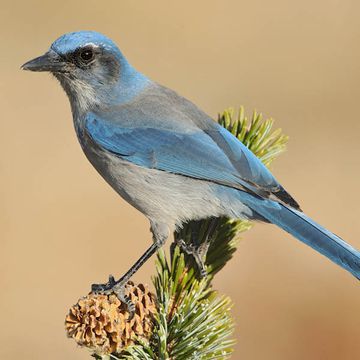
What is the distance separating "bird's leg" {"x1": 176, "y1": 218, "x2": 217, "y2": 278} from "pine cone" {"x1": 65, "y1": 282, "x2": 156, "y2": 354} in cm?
39

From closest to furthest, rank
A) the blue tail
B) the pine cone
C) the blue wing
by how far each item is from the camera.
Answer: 1. the pine cone
2. the blue tail
3. the blue wing

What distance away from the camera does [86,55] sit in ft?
12.6

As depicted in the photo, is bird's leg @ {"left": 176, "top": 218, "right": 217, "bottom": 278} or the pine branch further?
bird's leg @ {"left": 176, "top": 218, "right": 217, "bottom": 278}

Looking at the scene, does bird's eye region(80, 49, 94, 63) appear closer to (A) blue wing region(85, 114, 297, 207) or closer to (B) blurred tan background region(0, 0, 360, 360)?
(A) blue wing region(85, 114, 297, 207)

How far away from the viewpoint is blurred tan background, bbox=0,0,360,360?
5.26 meters

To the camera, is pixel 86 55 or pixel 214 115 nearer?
pixel 86 55

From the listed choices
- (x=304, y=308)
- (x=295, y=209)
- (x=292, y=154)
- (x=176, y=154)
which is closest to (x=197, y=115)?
(x=176, y=154)

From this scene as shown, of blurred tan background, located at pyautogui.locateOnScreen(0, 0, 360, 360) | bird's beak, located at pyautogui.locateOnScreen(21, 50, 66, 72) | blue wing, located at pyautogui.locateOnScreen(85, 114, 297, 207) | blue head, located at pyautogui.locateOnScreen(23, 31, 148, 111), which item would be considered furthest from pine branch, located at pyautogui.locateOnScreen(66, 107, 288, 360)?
blurred tan background, located at pyautogui.locateOnScreen(0, 0, 360, 360)

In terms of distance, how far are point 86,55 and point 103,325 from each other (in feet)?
5.27

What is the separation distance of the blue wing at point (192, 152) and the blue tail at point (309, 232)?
47 millimetres

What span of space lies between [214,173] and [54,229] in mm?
2764

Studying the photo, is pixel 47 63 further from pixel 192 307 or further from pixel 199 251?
pixel 192 307

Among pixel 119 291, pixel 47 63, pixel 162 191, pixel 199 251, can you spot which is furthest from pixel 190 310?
pixel 47 63

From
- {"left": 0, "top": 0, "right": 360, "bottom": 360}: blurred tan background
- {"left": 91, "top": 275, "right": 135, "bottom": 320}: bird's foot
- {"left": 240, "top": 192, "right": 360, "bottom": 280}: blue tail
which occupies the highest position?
{"left": 0, "top": 0, "right": 360, "bottom": 360}: blurred tan background
